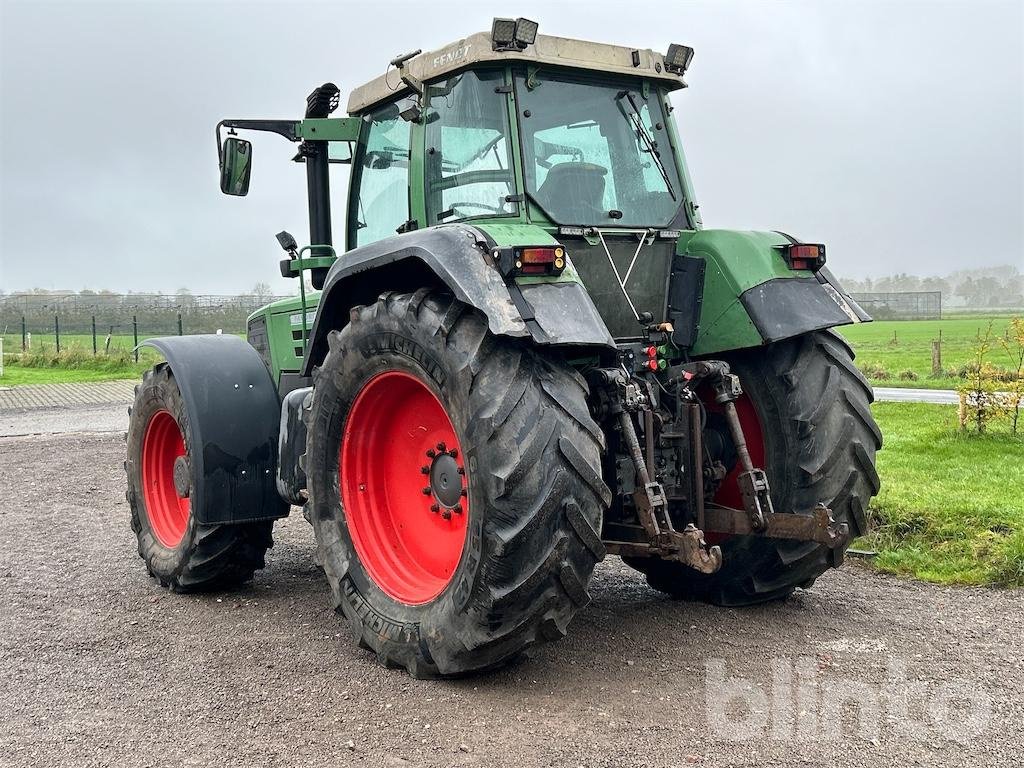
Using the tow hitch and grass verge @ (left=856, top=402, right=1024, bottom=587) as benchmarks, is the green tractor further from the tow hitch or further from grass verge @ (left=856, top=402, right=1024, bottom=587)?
grass verge @ (left=856, top=402, right=1024, bottom=587)

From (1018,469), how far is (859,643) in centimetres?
414

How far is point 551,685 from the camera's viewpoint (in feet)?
13.3

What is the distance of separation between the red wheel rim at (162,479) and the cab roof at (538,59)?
2.36 metres

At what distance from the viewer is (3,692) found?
Answer: 4.16 metres

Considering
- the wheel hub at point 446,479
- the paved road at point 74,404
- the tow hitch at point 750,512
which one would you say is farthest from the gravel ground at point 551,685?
the paved road at point 74,404

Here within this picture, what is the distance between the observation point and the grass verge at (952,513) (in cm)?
562

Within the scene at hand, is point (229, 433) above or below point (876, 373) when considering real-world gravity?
above

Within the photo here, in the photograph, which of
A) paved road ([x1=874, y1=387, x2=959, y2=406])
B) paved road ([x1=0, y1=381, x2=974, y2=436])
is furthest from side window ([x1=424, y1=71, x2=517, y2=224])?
paved road ([x1=0, y1=381, x2=974, y2=436])

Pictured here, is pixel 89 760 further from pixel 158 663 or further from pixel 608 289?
pixel 608 289

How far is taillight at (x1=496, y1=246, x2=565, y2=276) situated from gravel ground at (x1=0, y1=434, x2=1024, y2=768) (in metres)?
1.64

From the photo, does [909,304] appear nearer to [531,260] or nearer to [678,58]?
[678,58]

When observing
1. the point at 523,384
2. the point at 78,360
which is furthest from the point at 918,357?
the point at 523,384

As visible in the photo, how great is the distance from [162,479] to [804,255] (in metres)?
4.01

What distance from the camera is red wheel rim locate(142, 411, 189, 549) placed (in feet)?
20.1
